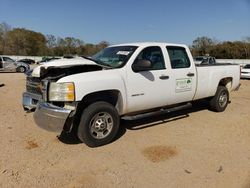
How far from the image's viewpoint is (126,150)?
4496mm

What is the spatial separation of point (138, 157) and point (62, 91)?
165cm

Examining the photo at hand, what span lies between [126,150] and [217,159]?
1508 mm

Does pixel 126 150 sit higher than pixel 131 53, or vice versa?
pixel 131 53

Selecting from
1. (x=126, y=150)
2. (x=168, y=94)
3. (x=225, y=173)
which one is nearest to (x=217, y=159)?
(x=225, y=173)

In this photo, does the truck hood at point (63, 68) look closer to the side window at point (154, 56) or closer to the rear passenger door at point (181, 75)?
the side window at point (154, 56)

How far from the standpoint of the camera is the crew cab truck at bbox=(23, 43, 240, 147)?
4.30 meters

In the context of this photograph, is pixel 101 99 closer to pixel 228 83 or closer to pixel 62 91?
pixel 62 91

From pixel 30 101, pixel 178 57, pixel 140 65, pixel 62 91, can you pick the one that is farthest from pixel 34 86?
pixel 178 57

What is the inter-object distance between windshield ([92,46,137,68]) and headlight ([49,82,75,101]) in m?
1.15

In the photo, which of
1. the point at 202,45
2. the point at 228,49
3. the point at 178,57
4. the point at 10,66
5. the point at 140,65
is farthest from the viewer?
the point at 202,45

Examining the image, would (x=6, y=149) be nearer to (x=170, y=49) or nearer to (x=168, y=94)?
(x=168, y=94)

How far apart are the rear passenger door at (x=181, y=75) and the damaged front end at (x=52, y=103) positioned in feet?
5.79

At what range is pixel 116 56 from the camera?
5.36 meters

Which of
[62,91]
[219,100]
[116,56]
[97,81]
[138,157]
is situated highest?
[116,56]
